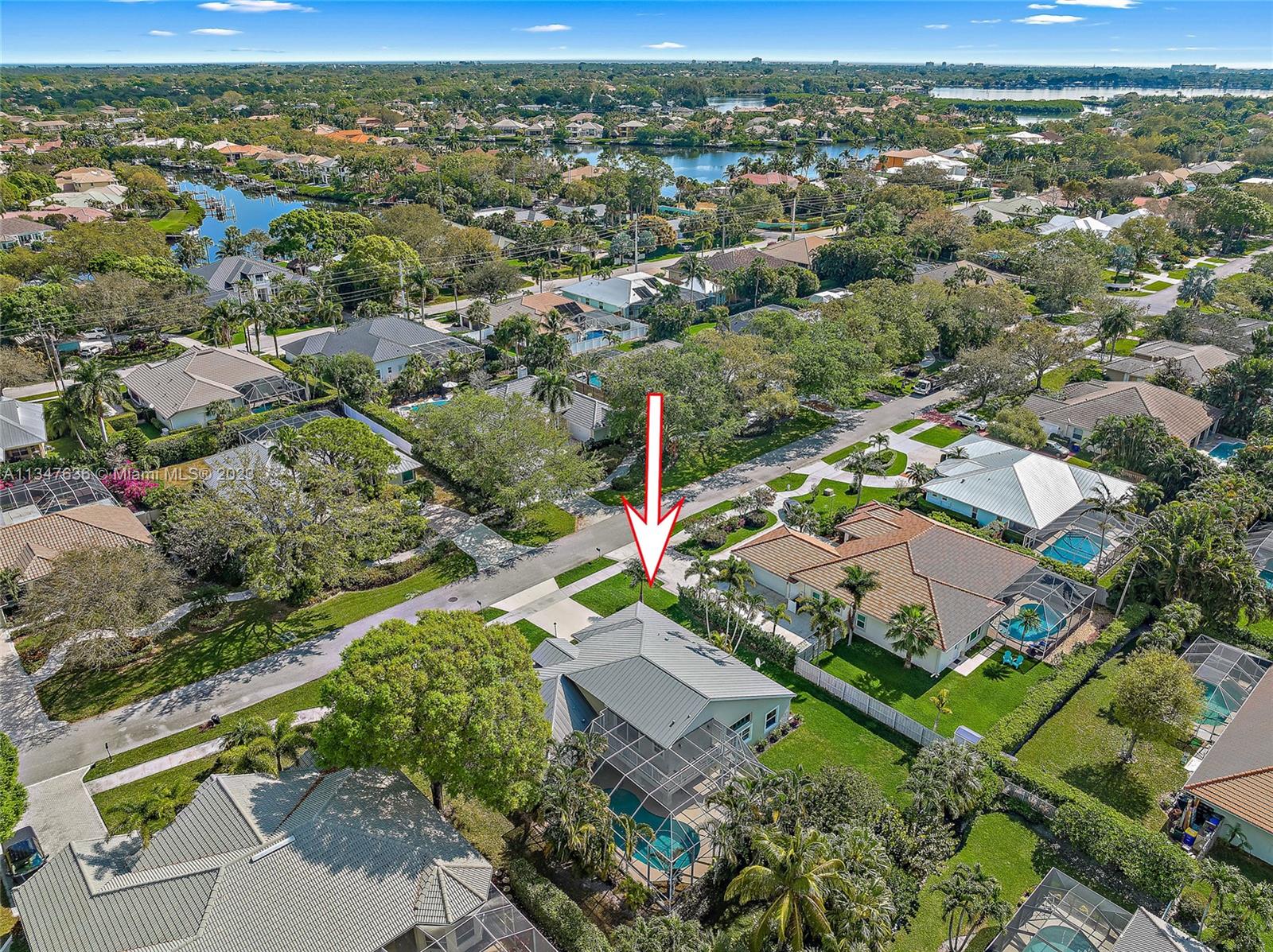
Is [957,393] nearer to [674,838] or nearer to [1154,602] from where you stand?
[1154,602]

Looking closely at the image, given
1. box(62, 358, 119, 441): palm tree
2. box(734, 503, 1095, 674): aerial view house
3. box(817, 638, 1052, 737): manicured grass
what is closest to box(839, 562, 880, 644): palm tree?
box(734, 503, 1095, 674): aerial view house

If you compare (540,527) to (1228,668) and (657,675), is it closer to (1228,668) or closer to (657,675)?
(657,675)

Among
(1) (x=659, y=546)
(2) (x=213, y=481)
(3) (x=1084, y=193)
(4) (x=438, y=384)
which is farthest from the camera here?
(3) (x=1084, y=193)

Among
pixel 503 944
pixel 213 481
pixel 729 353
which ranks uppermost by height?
pixel 729 353

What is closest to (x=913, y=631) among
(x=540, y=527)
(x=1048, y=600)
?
(x=1048, y=600)

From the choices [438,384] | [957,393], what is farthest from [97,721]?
[957,393]

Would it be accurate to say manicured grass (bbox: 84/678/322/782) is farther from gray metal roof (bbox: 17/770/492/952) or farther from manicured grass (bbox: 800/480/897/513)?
manicured grass (bbox: 800/480/897/513)

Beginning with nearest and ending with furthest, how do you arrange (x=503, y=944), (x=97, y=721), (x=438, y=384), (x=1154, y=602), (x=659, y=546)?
(x=503, y=944) → (x=97, y=721) → (x=659, y=546) → (x=1154, y=602) → (x=438, y=384)

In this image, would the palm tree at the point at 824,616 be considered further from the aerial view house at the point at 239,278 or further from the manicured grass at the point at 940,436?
the aerial view house at the point at 239,278
